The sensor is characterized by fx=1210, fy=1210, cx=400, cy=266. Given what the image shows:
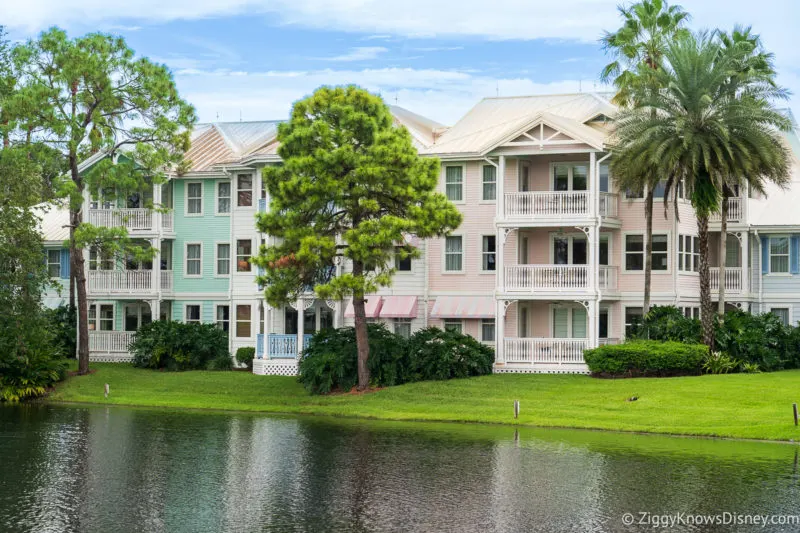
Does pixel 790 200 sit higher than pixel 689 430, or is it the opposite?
pixel 790 200

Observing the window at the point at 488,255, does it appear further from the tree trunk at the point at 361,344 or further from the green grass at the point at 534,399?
the tree trunk at the point at 361,344

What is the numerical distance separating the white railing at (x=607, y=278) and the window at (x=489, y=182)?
18.6 ft

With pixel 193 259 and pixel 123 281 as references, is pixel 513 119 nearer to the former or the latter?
pixel 193 259

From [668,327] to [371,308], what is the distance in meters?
13.0

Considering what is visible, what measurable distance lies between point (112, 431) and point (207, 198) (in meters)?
23.0

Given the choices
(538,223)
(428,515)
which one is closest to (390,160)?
(538,223)

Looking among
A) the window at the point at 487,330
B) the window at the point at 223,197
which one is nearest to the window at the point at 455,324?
the window at the point at 487,330

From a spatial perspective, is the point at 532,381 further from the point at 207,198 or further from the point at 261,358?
the point at 207,198

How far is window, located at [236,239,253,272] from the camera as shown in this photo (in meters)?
57.0

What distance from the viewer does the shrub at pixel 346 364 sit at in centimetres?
4575

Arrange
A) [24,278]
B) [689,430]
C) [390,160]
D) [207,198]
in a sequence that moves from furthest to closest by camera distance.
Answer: [207,198] < [24,278] < [390,160] < [689,430]

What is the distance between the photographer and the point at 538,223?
163 feet

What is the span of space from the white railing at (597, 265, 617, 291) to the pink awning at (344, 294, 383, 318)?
9.66m

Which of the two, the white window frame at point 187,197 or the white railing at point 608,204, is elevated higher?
the white window frame at point 187,197
